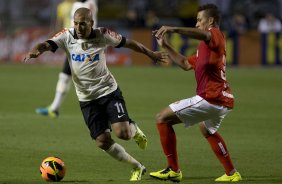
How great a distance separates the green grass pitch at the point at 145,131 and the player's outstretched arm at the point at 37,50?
1.46 metres

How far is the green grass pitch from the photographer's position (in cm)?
949

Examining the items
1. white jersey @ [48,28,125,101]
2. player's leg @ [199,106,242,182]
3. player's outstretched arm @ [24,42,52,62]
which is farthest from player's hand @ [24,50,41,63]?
player's leg @ [199,106,242,182]

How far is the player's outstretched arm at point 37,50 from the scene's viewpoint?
868 cm

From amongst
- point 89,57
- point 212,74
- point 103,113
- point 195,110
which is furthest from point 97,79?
point 212,74

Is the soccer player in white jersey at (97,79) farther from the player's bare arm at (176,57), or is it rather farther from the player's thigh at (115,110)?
the player's bare arm at (176,57)

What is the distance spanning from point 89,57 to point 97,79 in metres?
0.29

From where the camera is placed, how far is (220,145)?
29.4 ft

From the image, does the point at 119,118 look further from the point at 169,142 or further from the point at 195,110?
the point at 195,110

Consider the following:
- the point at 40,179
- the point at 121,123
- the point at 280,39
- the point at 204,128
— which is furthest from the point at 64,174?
the point at 280,39

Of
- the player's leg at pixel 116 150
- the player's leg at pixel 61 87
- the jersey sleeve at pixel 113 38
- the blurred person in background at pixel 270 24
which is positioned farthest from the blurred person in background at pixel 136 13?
the player's leg at pixel 116 150

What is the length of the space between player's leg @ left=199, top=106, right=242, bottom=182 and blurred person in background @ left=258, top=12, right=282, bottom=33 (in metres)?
21.3

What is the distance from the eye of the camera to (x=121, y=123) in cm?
904

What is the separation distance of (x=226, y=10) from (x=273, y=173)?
24306 millimetres

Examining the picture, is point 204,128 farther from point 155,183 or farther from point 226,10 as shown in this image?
point 226,10
